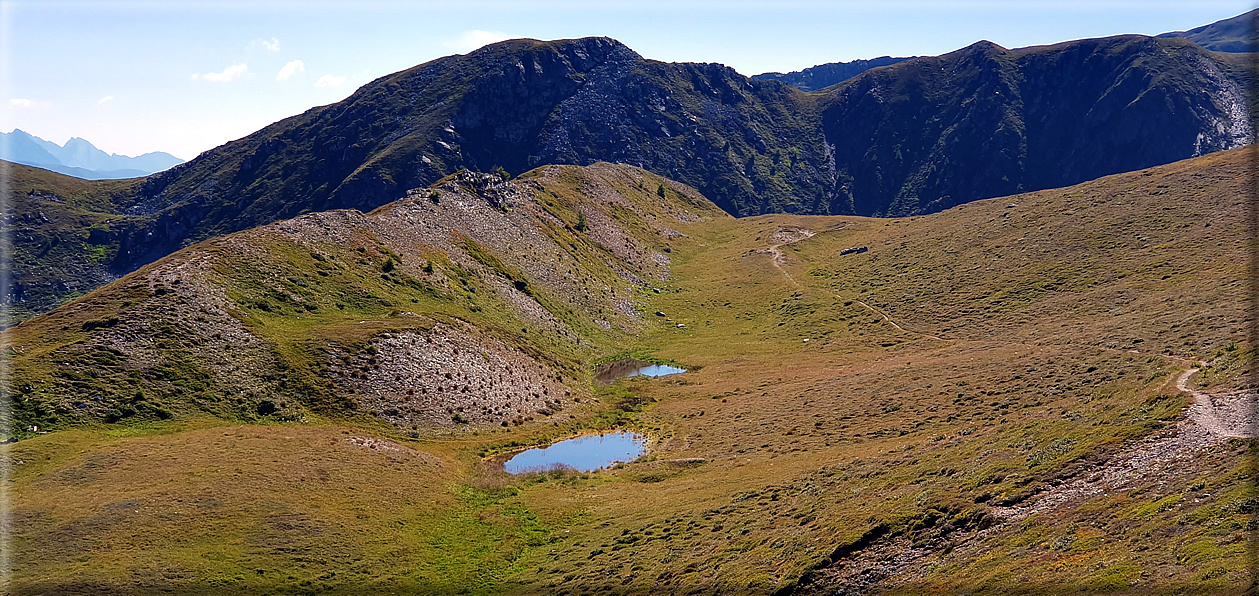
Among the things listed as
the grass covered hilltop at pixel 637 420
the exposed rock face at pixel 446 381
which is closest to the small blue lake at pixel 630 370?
the grass covered hilltop at pixel 637 420

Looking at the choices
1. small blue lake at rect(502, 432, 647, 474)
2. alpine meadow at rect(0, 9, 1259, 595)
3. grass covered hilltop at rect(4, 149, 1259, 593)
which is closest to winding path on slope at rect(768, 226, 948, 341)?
alpine meadow at rect(0, 9, 1259, 595)

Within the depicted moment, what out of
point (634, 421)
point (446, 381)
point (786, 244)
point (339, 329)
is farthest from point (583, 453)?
point (786, 244)

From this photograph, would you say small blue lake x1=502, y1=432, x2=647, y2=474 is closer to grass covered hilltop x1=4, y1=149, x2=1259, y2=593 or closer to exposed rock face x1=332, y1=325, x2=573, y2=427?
grass covered hilltop x1=4, y1=149, x2=1259, y2=593

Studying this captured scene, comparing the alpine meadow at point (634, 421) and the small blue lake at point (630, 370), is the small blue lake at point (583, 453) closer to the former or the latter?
the alpine meadow at point (634, 421)

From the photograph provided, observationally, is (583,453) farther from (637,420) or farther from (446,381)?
(446,381)

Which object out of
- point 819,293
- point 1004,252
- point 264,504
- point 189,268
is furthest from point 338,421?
point 1004,252

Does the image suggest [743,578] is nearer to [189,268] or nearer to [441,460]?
[441,460]
